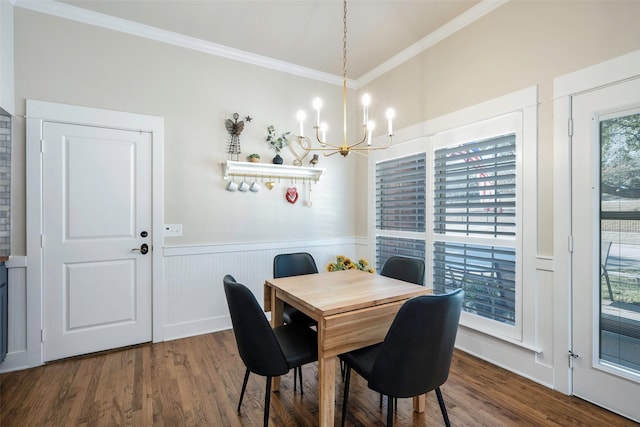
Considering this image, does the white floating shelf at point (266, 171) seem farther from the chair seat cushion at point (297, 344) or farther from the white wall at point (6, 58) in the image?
the chair seat cushion at point (297, 344)

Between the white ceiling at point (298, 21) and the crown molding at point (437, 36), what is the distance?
0.04m

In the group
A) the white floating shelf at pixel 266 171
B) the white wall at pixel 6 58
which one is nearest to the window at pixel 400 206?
the white floating shelf at pixel 266 171

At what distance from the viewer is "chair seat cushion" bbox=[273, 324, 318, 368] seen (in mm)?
1770

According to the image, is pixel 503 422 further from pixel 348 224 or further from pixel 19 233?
pixel 19 233

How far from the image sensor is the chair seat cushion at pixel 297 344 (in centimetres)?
177

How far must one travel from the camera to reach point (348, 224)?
4.25m

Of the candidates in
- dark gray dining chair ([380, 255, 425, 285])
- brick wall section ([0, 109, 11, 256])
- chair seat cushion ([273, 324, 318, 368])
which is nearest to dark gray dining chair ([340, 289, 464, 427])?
chair seat cushion ([273, 324, 318, 368])

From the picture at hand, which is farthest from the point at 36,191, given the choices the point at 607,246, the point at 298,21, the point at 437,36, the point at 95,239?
the point at 607,246

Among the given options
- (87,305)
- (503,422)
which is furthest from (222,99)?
(503,422)

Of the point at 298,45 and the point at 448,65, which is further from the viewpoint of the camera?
the point at 298,45

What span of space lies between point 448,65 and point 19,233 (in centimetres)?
412

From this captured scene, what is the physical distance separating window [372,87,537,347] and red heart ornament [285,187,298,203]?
51.1 inches

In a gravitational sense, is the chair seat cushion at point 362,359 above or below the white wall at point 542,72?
below

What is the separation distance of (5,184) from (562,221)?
4.34 metres
